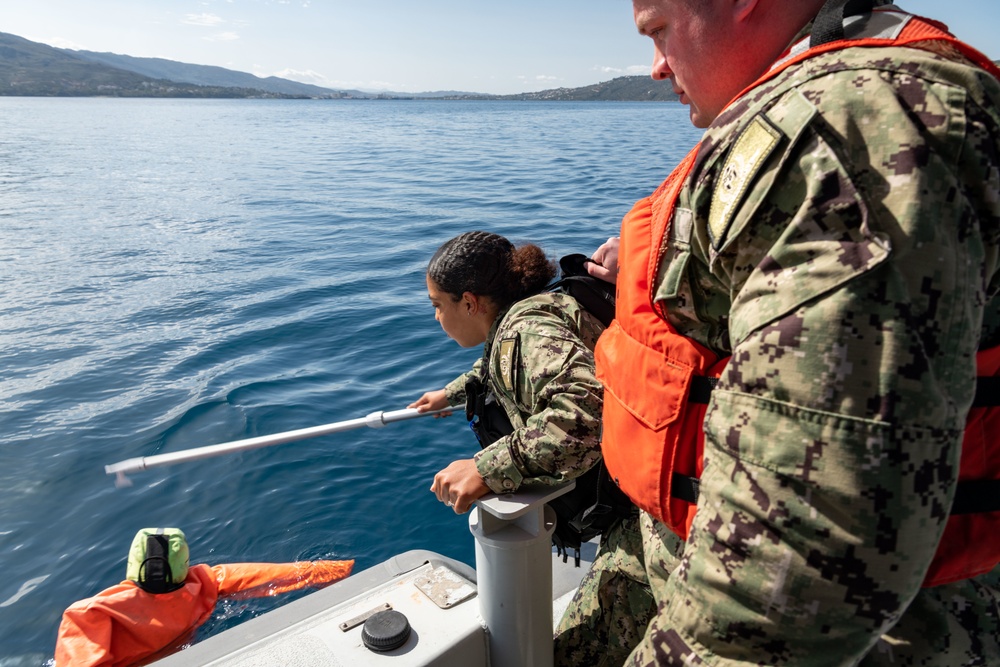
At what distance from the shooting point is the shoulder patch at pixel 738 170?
2.97ft

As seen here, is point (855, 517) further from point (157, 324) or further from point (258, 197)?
point (258, 197)

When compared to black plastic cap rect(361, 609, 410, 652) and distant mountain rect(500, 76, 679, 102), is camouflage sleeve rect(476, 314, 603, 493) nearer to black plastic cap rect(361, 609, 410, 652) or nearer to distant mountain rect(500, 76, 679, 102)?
black plastic cap rect(361, 609, 410, 652)

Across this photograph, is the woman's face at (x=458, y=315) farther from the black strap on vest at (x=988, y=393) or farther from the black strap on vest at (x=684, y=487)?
the black strap on vest at (x=988, y=393)

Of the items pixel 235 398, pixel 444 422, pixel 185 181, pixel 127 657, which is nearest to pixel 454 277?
pixel 127 657

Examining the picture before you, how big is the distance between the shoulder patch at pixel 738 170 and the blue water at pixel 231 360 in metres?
4.94

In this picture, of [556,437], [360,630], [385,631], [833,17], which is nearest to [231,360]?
[360,630]

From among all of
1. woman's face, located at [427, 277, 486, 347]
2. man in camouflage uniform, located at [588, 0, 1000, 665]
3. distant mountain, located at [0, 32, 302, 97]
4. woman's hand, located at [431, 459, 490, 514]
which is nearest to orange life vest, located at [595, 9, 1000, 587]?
man in camouflage uniform, located at [588, 0, 1000, 665]

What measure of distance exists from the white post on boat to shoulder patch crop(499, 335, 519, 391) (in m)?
0.40

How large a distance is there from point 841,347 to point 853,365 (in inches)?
0.9

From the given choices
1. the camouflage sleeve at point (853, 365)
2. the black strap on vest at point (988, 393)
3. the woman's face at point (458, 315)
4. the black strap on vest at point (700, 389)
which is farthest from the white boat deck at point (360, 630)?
the black strap on vest at point (988, 393)

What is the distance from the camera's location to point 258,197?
2117 cm

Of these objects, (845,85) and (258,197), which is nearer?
(845,85)

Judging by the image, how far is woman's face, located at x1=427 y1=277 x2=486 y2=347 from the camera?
2906 mm

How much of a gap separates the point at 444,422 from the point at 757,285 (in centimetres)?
714
